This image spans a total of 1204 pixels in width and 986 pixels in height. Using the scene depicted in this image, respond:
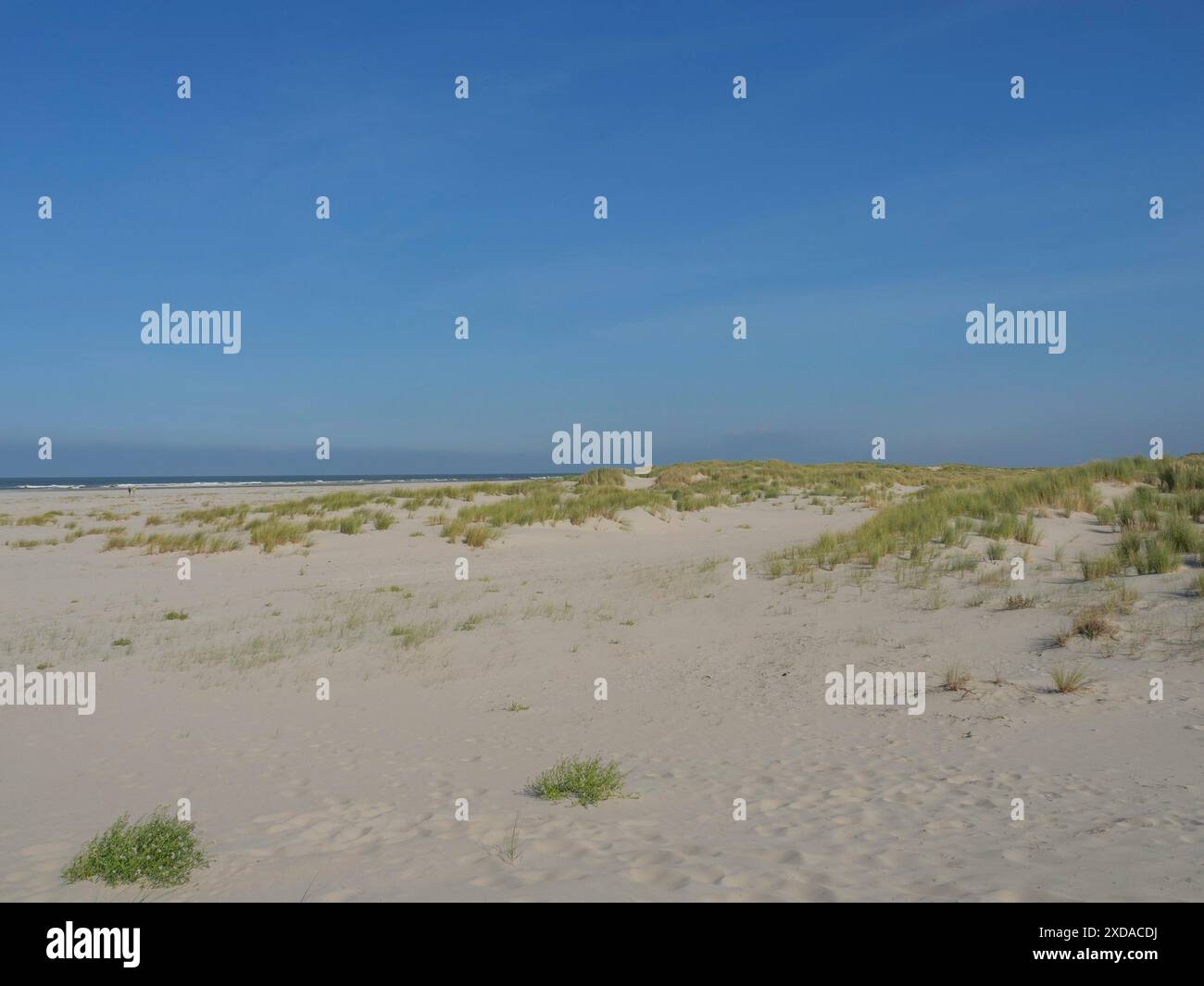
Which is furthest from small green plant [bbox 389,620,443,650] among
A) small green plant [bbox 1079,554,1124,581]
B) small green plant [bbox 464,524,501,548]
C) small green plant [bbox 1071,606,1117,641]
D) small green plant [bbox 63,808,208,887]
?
small green plant [bbox 1079,554,1124,581]

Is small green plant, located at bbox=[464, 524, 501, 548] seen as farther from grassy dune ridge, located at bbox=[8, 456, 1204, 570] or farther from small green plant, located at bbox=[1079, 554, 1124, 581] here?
small green plant, located at bbox=[1079, 554, 1124, 581]

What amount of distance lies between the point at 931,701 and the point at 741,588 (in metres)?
6.13

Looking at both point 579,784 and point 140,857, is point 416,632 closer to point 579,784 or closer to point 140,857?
point 579,784

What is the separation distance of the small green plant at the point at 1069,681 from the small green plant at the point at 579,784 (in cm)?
482

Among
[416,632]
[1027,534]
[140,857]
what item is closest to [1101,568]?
[1027,534]

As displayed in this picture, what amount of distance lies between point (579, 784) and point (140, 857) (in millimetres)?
2978

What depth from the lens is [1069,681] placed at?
797 cm

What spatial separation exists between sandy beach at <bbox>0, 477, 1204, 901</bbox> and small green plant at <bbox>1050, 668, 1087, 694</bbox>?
0.12 meters

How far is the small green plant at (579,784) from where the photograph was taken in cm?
601

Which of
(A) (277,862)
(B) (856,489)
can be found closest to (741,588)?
(A) (277,862)

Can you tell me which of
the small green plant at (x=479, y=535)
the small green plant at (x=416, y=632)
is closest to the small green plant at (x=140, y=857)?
the small green plant at (x=416, y=632)

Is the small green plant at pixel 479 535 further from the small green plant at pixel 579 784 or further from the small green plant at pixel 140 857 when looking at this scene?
the small green plant at pixel 140 857

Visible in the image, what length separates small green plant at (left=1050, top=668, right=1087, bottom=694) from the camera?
7.93 metres

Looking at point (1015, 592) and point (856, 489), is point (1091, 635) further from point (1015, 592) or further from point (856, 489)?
point (856, 489)
